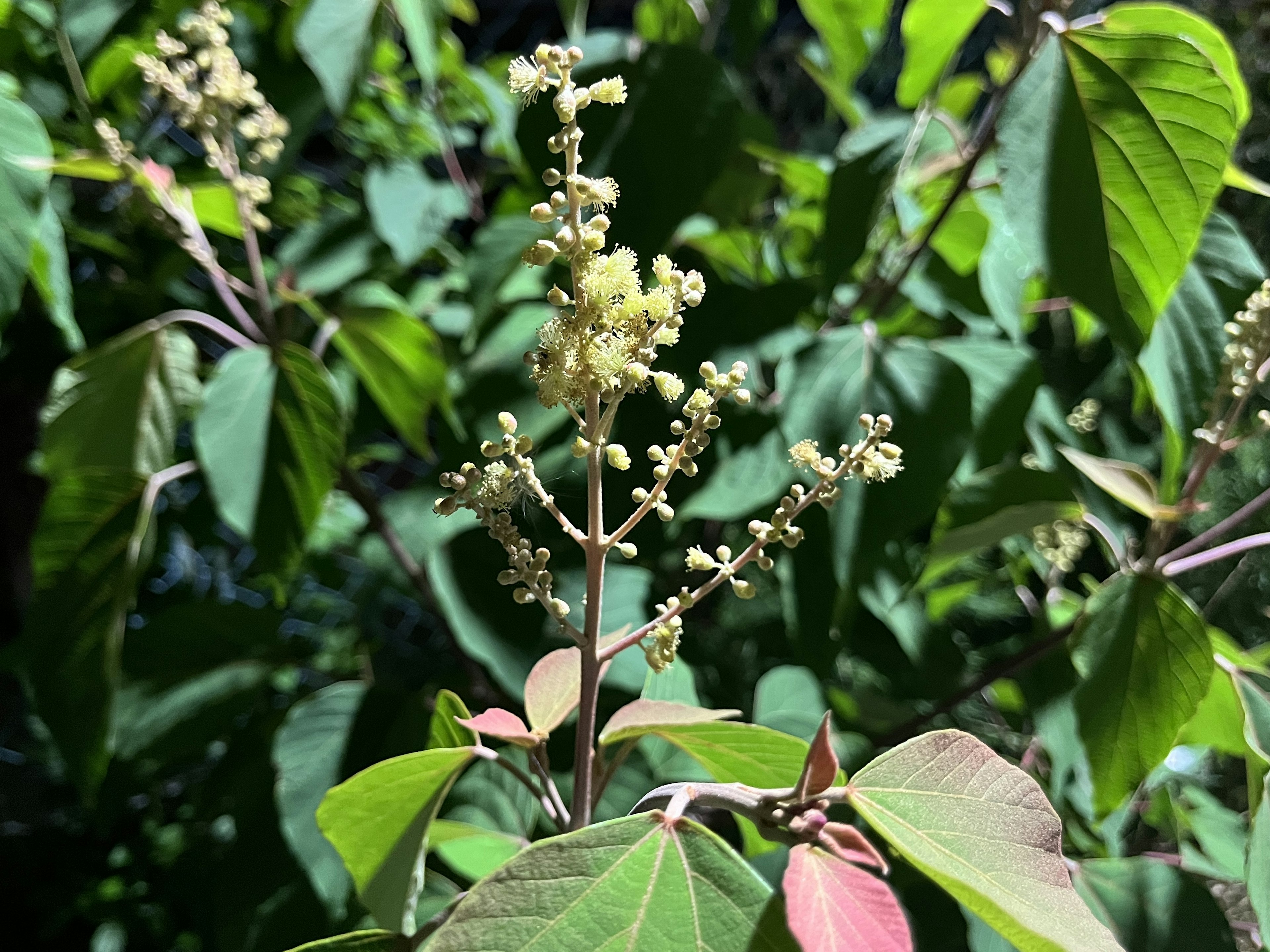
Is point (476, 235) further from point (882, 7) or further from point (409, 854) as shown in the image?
point (409, 854)

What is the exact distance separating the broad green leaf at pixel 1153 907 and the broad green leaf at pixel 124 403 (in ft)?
1.85

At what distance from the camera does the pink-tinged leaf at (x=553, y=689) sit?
9.8 inches

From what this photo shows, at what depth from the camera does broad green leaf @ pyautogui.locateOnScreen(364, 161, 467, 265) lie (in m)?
0.60

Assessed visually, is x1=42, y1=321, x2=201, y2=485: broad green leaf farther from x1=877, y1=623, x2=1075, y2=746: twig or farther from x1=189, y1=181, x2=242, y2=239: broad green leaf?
x1=877, y1=623, x2=1075, y2=746: twig

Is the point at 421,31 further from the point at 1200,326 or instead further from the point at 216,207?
the point at 1200,326

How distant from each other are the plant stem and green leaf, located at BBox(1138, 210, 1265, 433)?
40 cm

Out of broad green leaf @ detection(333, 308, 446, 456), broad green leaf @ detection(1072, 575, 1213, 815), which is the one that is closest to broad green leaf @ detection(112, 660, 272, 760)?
broad green leaf @ detection(333, 308, 446, 456)

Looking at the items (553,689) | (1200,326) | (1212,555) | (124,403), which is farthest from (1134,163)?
(124,403)

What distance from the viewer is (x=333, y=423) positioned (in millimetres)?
464

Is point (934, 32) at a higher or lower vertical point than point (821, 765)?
higher

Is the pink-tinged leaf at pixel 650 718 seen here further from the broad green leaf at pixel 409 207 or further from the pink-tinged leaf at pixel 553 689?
the broad green leaf at pixel 409 207

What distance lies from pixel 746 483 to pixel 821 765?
28 cm

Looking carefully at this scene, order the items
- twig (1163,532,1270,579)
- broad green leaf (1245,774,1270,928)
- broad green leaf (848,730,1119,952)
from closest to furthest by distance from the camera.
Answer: broad green leaf (848,730,1119,952), broad green leaf (1245,774,1270,928), twig (1163,532,1270,579)

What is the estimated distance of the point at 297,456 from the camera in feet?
1.55
